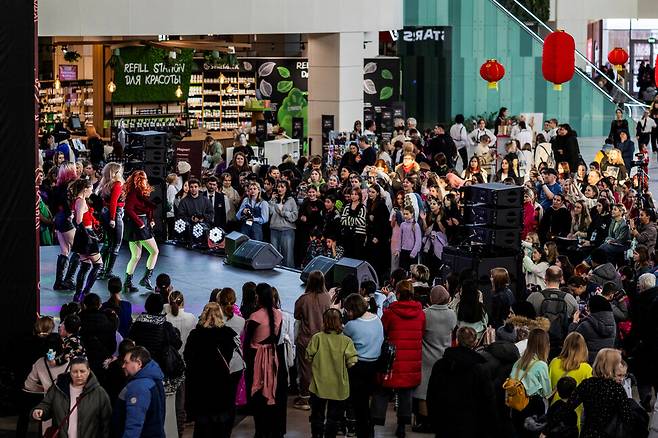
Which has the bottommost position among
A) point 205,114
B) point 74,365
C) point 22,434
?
point 22,434

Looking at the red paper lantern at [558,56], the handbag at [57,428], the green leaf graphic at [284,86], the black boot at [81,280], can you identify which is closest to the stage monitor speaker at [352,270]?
the black boot at [81,280]

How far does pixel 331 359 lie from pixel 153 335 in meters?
1.37

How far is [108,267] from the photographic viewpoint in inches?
637

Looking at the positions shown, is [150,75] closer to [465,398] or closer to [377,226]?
[377,226]

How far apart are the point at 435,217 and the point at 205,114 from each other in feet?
60.5

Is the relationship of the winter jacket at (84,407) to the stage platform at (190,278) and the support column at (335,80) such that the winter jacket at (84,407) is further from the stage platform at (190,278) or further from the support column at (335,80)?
the support column at (335,80)

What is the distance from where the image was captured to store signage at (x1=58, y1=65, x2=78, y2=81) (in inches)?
1242

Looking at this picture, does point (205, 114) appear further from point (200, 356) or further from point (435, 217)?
point (200, 356)

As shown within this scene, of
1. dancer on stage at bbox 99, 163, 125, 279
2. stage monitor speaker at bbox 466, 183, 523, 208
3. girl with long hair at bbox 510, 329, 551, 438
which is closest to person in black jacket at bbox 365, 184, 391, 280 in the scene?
stage monitor speaker at bbox 466, 183, 523, 208

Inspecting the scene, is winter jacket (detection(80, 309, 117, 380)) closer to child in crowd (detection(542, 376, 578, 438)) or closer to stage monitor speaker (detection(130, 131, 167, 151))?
child in crowd (detection(542, 376, 578, 438))

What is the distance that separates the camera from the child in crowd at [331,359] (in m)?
10.9

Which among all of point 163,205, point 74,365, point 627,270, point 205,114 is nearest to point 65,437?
point 74,365

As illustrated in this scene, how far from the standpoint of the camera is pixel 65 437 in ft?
31.6

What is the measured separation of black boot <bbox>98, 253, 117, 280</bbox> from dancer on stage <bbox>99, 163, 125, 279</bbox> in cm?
35
